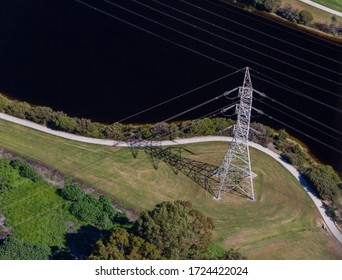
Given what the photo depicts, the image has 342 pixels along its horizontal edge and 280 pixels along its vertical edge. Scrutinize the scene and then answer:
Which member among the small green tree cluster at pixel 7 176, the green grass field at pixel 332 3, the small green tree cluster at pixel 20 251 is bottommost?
the small green tree cluster at pixel 20 251

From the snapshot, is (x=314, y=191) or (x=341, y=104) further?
(x=341, y=104)

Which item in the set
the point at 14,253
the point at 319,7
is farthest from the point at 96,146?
the point at 319,7

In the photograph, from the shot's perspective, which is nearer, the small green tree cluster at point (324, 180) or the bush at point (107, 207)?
the bush at point (107, 207)

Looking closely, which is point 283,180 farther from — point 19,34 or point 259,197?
point 19,34

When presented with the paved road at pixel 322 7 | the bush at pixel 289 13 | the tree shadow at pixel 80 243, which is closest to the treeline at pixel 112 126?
the tree shadow at pixel 80 243

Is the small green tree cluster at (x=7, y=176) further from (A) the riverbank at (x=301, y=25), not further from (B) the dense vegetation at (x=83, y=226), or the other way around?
(A) the riverbank at (x=301, y=25)

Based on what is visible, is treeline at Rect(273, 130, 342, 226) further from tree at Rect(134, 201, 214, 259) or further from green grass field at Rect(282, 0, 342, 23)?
green grass field at Rect(282, 0, 342, 23)

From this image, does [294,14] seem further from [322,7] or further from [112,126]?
[112,126]
